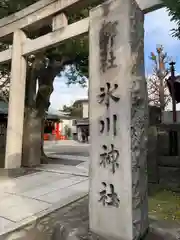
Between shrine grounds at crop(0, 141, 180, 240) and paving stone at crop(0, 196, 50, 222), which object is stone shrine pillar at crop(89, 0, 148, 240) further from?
paving stone at crop(0, 196, 50, 222)

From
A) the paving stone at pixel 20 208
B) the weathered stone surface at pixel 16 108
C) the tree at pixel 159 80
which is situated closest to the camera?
the paving stone at pixel 20 208

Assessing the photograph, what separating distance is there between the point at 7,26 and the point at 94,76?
639cm

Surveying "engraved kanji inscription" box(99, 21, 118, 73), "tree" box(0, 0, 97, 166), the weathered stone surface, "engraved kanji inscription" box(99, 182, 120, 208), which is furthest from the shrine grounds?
"tree" box(0, 0, 97, 166)

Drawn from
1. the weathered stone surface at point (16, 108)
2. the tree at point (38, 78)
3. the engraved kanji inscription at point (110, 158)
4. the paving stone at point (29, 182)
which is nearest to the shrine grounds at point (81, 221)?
the engraved kanji inscription at point (110, 158)

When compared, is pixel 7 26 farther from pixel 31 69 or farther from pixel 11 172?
pixel 11 172

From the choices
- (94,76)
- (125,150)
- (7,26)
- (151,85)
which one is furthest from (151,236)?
(151,85)

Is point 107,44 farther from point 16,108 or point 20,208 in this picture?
point 16,108

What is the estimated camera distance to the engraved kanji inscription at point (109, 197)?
281 centimetres

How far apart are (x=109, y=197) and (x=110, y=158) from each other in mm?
485

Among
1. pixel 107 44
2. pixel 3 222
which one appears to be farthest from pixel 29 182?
pixel 107 44

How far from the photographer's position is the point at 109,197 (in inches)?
113

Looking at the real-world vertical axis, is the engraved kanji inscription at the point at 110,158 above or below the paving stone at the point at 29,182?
above

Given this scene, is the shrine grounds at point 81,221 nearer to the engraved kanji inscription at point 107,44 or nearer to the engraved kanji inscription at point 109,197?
the engraved kanji inscription at point 109,197

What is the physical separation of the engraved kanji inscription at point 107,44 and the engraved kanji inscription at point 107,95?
0.25m
